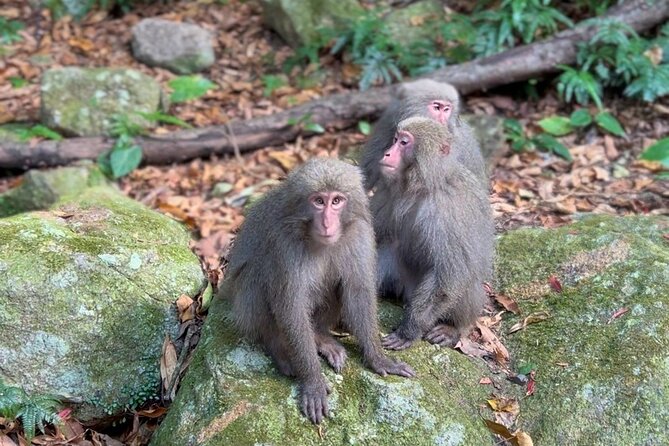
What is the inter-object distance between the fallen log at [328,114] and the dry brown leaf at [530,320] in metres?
5.19

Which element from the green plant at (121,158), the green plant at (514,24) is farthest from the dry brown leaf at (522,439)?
the green plant at (514,24)

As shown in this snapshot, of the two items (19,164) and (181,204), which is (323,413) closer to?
(181,204)

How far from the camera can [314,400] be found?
4.59m

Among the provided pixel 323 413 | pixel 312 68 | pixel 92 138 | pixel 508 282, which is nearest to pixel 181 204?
pixel 92 138

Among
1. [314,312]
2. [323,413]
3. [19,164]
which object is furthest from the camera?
[19,164]

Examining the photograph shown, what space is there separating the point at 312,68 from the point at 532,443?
7948 millimetres

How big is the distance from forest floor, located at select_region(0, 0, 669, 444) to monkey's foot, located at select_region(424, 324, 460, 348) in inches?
73.3

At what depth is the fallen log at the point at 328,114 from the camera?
1011 cm

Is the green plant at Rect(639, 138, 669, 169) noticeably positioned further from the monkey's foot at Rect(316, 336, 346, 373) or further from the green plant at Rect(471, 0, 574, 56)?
the monkey's foot at Rect(316, 336, 346, 373)

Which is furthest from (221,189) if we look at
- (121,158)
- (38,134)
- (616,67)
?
(616,67)

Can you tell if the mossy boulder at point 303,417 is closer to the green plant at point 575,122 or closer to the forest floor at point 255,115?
the forest floor at point 255,115

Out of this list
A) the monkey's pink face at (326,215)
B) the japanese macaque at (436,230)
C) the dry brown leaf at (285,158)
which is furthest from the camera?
the dry brown leaf at (285,158)

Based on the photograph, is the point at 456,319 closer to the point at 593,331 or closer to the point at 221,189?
the point at 593,331

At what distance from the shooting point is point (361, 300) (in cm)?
485
